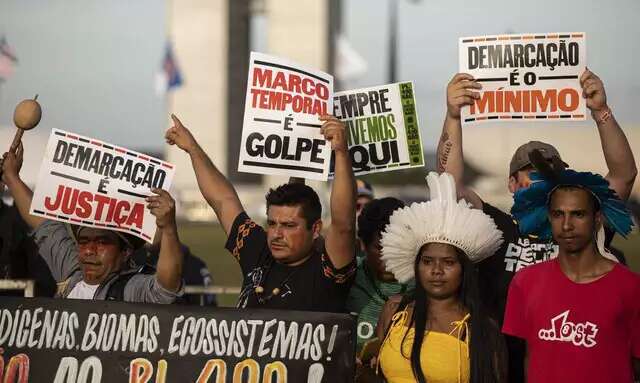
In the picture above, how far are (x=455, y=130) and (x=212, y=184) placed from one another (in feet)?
4.22

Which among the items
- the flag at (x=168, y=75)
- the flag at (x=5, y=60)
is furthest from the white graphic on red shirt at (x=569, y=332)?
the flag at (x=168, y=75)

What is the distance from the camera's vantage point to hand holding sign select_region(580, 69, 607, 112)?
6.64 m

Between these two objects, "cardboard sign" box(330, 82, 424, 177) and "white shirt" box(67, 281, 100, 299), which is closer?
"white shirt" box(67, 281, 100, 299)

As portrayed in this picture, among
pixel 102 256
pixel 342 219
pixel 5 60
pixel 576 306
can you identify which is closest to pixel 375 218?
pixel 342 219

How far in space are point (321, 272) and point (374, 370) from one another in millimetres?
522

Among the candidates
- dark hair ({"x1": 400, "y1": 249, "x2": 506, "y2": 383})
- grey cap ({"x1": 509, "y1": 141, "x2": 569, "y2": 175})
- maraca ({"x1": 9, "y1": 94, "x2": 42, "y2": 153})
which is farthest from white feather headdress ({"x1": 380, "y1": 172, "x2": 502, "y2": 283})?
maraca ({"x1": 9, "y1": 94, "x2": 42, "y2": 153})

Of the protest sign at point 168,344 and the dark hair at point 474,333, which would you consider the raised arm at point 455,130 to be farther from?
the protest sign at point 168,344

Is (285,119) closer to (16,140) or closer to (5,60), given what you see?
(16,140)

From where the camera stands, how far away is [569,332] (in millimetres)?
5480

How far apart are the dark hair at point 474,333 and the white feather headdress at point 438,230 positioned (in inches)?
2.6

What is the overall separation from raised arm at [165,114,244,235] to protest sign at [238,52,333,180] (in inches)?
5.7

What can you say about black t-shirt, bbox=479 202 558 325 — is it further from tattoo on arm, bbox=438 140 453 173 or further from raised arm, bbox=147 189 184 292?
raised arm, bbox=147 189 184 292

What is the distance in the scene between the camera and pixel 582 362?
5441 mm

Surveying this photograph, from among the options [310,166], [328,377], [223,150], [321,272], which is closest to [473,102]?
[310,166]
